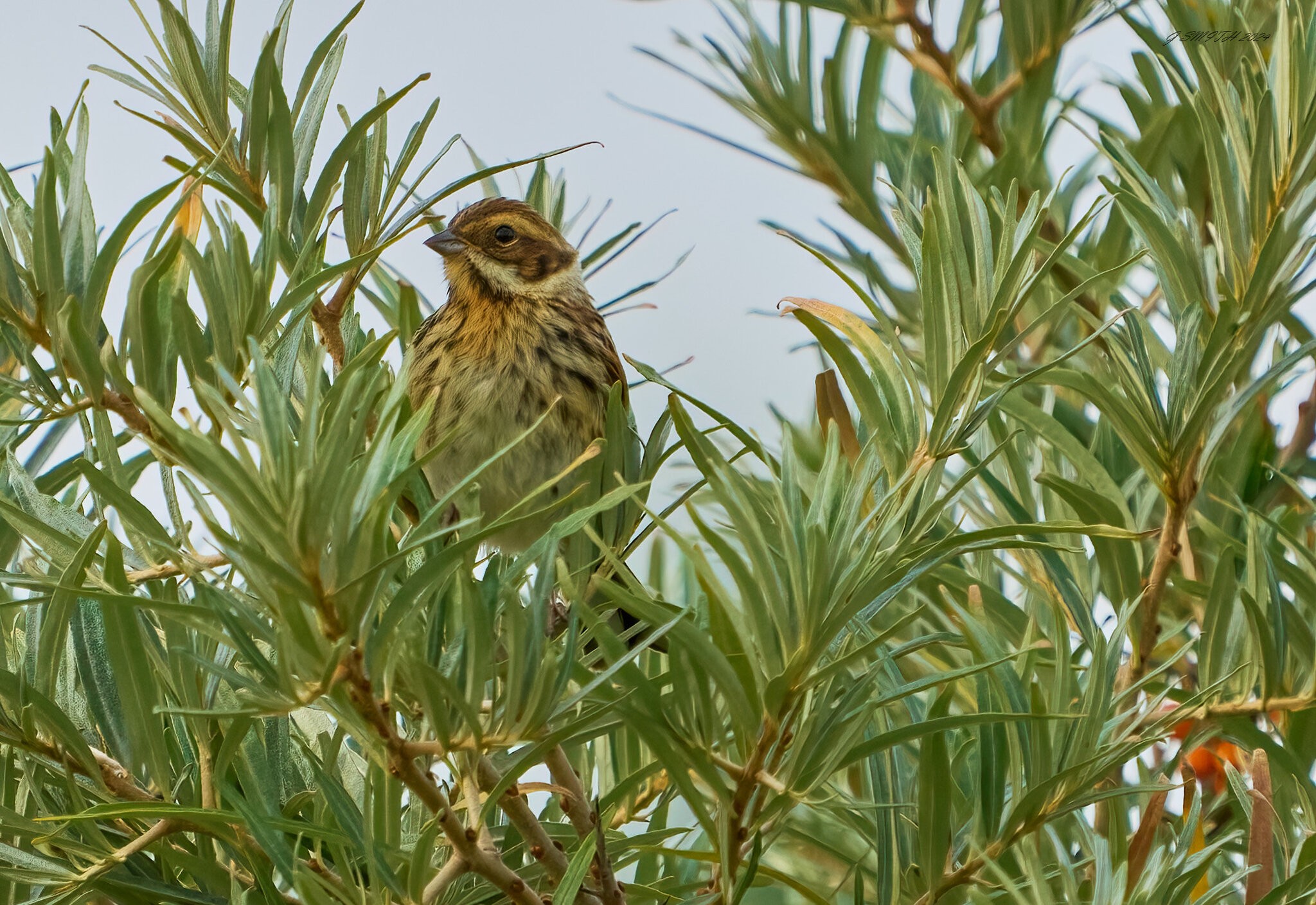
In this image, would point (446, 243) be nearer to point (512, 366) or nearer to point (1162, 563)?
point (512, 366)

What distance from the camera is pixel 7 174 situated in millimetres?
870

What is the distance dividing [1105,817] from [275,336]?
0.69 meters

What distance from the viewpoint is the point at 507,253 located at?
2162mm

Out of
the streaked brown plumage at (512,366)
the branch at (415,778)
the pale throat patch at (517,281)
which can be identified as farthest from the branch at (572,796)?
the pale throat patch at (517,281)

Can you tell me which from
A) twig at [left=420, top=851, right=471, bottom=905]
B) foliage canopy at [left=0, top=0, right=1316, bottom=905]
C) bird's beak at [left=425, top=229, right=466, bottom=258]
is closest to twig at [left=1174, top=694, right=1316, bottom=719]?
foliage canopy at [left=0, top=0, right=1316, bottom=905]

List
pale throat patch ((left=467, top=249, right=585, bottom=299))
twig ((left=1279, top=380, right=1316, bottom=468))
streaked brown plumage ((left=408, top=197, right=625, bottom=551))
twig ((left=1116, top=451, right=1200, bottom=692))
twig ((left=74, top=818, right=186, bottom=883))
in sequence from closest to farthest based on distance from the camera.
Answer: twig ((left=74, top=818, right=186, bottom=883)), twig ((left=1116, top=451, right=1200, bottom=692)), twig ((left=1279, top=380, right=1316, bottom=468)), streaked brown plumage ((left=408, top=197, right=625, bottom=551)), pale throat patch ((left=467, top=249, right=585, bottom=299))

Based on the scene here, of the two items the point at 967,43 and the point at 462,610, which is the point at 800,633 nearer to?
the point at 462,610

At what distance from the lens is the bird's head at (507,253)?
83.5 inches

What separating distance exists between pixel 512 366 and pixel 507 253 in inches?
12.6

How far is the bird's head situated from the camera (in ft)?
6.96

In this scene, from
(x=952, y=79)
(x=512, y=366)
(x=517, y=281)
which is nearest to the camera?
(x=952, y=79)

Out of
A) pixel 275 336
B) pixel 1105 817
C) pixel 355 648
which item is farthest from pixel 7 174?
pixel 1105 817

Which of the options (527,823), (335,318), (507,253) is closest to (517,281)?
(507,253)

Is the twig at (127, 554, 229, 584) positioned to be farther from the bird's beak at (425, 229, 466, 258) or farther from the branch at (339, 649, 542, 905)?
the bird's beak at (425, 229, 466, 258)
